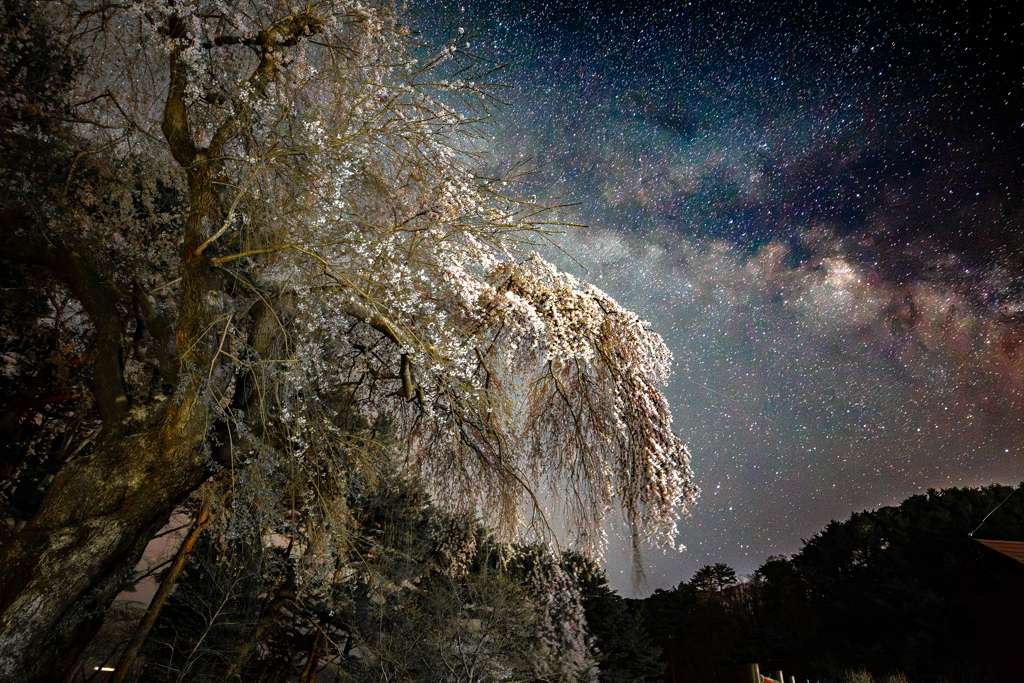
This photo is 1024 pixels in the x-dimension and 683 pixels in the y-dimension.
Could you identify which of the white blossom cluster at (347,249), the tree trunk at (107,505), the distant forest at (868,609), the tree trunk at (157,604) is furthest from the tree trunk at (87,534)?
the distant forest at (868,609)

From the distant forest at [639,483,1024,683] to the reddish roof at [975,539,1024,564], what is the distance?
846 millimetres

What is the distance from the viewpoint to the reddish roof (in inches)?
579

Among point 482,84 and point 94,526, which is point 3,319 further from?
point 482,84

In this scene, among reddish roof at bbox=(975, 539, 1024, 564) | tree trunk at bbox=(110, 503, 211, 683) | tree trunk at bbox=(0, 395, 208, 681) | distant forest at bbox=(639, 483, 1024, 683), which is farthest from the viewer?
distant forest at bbox=(639, 483, 1024, 683)

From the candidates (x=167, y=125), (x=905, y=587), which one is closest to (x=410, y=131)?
(x=167, y=125)

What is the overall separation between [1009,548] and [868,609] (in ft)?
20.8

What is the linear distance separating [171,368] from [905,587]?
2456 cm

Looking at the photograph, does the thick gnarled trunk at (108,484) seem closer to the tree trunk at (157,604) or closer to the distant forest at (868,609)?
the tree trunk at (157,604)

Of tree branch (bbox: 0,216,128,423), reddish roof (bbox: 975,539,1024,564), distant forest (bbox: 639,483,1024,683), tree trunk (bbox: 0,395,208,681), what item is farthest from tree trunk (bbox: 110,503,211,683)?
reddish roof (bbox: 975,539,1024,564)

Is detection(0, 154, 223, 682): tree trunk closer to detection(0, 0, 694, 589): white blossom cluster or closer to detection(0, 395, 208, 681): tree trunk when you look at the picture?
detection(0, 395, 208, 681): tree trunk

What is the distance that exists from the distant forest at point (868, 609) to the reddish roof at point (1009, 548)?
2.78 ft

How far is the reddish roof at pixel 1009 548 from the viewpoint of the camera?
14705 millimetres

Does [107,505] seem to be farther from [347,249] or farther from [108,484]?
[347,249]

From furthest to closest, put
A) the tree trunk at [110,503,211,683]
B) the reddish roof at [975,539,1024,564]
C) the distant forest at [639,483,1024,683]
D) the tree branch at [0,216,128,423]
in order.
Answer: the distant forest at [639,483,1024,683] → the reddish roof at [975,539,1024,564] → the tree trunk at [110,503,211,683] → the tree branch at [0,216,128,423]
